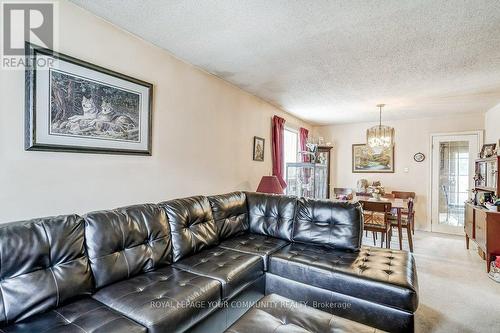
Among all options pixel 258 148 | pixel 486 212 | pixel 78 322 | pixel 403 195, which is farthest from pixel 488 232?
pixel 78 322

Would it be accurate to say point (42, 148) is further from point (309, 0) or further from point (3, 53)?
point (309, 0)

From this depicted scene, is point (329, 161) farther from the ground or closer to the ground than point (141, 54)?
closer to the ground

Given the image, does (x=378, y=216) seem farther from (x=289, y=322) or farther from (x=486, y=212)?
(x=289, y=322)

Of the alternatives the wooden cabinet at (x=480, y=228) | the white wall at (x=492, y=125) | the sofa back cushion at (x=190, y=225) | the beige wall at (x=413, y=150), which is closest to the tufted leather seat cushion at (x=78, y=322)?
the sofa back cushion at (x=190, y=225)

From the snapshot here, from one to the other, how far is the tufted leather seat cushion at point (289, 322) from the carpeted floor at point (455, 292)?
3.75 feet

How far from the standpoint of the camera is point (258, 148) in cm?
429

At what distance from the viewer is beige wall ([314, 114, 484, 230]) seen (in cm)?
527

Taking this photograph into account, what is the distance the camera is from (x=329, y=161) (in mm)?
6617

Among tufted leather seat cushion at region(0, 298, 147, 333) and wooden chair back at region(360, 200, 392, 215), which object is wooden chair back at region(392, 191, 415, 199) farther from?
tufted leather seat cushion at region(0, 298, 147, 333)

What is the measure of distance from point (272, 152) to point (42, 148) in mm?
3486

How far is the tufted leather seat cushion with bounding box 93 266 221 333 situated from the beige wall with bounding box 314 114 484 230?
213 inches

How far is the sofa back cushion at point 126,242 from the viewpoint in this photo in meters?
1.70

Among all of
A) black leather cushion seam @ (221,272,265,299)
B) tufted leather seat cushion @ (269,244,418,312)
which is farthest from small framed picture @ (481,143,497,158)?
black leather cushion seam @ (221,272,265,299)

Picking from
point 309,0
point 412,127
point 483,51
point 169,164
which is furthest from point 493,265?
point 169,164
